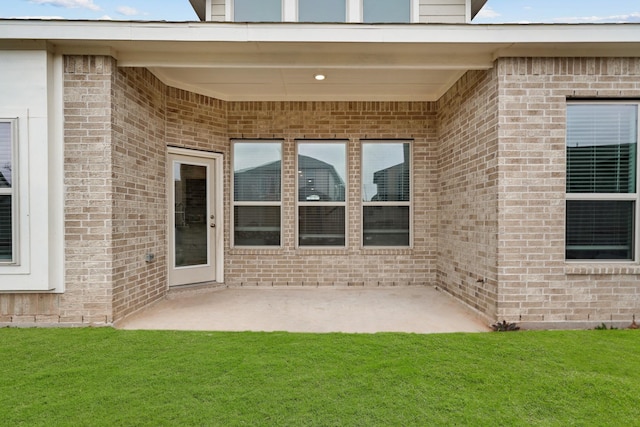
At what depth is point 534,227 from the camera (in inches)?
156

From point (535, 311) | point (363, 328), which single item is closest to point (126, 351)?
point (363, 328)

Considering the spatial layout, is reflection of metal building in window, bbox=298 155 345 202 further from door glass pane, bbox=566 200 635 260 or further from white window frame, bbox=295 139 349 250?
door glass pane, bbox=566 200 635 260

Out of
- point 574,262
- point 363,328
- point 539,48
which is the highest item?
point 539,48

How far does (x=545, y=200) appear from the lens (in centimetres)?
396

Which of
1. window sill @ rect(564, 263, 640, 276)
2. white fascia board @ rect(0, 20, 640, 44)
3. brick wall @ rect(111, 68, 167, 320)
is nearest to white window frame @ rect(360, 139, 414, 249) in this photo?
white fascia board @ rect(0, 20, 640, 44)

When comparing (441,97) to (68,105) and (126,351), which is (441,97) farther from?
(126,351)

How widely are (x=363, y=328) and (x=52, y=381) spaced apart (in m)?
2.89

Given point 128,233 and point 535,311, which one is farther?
point 128,233

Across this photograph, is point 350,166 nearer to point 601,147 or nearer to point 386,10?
point 386,10

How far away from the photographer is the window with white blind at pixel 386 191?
19.7ft

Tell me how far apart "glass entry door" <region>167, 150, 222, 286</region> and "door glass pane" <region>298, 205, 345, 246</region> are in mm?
1509

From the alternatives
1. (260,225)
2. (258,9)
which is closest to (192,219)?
(260,225)

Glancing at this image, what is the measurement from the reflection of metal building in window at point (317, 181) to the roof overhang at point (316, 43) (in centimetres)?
182

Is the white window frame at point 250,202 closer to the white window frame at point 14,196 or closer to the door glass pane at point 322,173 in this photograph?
the door glass pane at point 322,173
